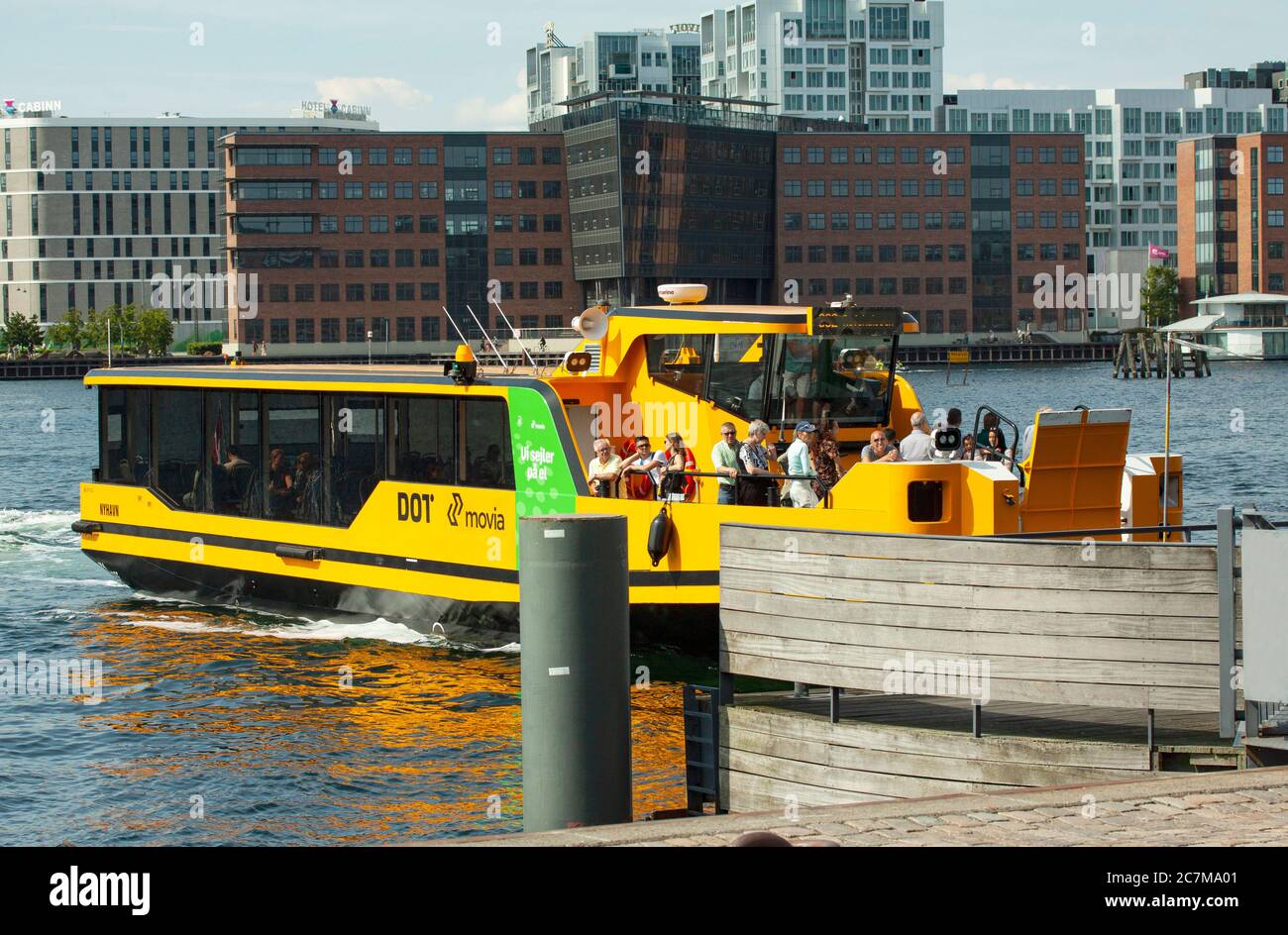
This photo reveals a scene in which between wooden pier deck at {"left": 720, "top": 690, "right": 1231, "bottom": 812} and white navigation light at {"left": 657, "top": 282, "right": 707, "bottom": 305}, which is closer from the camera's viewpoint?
wooden pier deck at {"left": 720, "top": 690, "right": 1231, "bottom": 812}

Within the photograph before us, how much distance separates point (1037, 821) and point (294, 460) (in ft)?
53.0

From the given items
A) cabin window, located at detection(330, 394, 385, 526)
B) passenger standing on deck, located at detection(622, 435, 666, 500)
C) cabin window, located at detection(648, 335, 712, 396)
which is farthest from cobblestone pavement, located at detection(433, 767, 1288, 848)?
cabin window, located at detection(330, 394, 385, 526)

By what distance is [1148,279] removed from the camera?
17275 cm

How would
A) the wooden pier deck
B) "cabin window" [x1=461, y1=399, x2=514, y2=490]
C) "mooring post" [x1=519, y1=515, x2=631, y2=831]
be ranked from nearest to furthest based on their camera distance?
"mooring post" [x1=519, y1=515, x2=631, y2=831] → the wooden pier deck → "cabin window" [x1=461, y1=399, x2=514, y2=490]

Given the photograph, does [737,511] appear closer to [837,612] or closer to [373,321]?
[837,612]

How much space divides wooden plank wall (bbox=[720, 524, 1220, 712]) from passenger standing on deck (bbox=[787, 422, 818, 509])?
22.6 feet

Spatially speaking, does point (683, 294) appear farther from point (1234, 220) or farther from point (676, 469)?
point (1234, 220)

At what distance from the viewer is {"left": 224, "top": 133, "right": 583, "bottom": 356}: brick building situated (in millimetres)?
150125

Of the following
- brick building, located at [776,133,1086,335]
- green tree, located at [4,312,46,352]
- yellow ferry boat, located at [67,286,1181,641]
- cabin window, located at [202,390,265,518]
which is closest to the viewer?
yellow ferry boat, located at [67,286,1181,641]

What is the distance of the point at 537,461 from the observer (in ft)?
64.1

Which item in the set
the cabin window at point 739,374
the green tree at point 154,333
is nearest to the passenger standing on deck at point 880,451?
the cabin window at point 739,374

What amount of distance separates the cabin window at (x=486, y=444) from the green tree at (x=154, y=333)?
508 ft

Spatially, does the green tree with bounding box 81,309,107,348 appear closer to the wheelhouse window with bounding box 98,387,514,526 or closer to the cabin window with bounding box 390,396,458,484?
the wheelhouse window with bounding box 98,387,514,526

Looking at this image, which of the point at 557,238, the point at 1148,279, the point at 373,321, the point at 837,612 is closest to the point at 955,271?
the point at 1148,279
